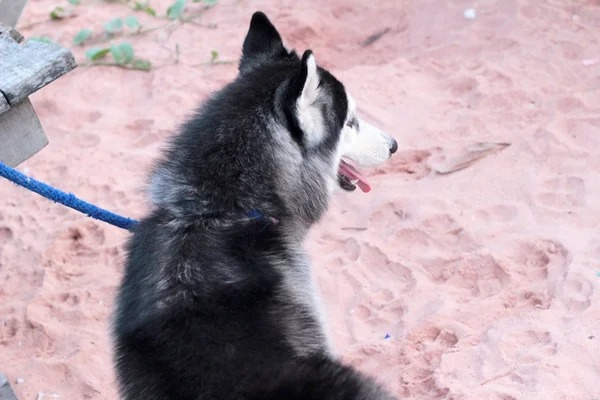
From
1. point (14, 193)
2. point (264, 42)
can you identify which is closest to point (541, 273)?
point (264, 42)

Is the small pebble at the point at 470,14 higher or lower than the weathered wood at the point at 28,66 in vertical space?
lower

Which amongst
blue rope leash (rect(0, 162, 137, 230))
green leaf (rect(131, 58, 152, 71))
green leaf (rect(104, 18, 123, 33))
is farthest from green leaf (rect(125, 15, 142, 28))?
blue rope leash (rect(0, 162, 137, 230))

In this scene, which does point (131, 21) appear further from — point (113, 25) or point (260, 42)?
point (260, 42)

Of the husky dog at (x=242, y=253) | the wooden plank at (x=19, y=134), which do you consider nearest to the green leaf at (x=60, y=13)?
the wooden plank at (x=19, y=134)

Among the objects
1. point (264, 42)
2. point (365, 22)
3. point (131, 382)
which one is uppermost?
point (264, 42)

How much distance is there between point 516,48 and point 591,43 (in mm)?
615

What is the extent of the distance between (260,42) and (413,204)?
176 centimetres

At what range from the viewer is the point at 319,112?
10.2 feet

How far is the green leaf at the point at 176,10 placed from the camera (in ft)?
24.8

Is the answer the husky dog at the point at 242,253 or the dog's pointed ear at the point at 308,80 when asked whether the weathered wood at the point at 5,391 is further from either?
the dog's pointed ear at the point at 308,80

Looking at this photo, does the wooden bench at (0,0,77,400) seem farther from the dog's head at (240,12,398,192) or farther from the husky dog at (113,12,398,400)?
the dog's head at (240,12,398,192)

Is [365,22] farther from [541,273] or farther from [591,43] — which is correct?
[541,273]

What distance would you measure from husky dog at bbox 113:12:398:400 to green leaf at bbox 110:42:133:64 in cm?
377

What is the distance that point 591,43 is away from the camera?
6.16m
